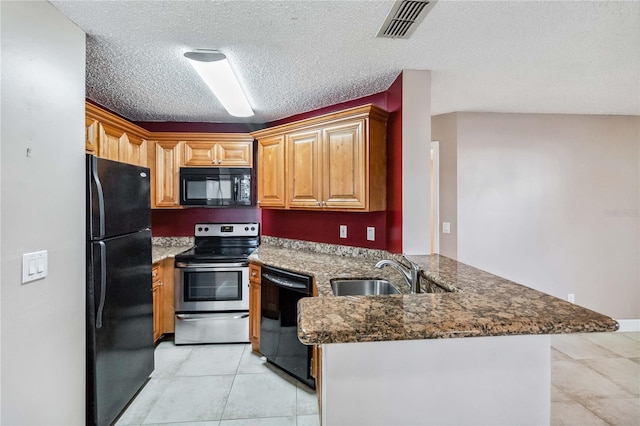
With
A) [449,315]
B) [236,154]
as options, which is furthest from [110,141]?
[449,315]

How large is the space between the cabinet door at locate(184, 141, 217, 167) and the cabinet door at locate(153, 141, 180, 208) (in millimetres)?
135

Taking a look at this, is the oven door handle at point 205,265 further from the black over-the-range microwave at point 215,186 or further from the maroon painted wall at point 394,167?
the maroon painted wall at point 394,167

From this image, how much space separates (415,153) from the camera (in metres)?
2.26

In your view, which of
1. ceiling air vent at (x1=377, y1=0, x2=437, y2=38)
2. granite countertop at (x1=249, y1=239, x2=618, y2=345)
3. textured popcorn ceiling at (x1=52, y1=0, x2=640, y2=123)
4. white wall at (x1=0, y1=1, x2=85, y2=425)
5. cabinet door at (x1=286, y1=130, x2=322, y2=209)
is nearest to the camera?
granite countertop at (x1=249, y1=239, x2=618, y2=345)

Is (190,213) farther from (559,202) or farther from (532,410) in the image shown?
(559,202)

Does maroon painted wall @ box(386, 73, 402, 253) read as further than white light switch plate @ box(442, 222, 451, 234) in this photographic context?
No

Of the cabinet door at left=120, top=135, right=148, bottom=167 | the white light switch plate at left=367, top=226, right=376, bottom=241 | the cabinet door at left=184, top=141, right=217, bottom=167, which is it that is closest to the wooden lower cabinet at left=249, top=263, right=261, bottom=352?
the white light switch plate at left=367, top=226, right=376, bottom=241

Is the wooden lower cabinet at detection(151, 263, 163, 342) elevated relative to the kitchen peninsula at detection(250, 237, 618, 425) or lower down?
lower down

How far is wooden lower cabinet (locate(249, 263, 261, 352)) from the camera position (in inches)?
108

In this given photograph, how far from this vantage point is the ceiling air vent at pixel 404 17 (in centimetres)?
141

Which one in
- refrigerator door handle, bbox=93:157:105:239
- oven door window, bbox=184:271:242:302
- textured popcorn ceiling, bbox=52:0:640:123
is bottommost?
oven door window, bbox=184:271:242:302

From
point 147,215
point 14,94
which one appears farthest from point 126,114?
point 14,94

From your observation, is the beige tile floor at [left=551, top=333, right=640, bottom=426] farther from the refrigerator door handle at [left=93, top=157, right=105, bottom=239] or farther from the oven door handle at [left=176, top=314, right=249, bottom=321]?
the refrigerator door handle at [left=93, top=157, right=105, bottom=239]

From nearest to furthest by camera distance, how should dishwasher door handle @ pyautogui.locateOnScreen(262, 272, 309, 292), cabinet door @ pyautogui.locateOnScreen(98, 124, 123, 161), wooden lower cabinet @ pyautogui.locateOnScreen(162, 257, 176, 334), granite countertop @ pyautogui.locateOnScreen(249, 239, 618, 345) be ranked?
granite countertop @ pyautogui.locateOnScreen(249, 239, 618, 345)
dishwasher door handle @ pyautogui.locateOnScreen(262, 272, 309, 292)
cabinet door @ pyautogui.locateOnScreen(98, 124, 123, 161)
wooden lower cabinet @ pyautogui.locateOnScreen(162, 257, 176, 334)
